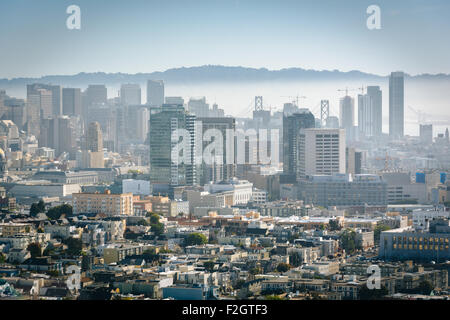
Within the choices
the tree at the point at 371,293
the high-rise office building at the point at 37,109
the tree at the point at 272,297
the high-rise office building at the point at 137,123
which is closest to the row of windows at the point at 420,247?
the tree at the point at 371,293

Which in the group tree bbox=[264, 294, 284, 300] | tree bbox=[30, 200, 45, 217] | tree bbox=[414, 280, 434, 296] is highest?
tree bbox=[30, 200, 45, 217]

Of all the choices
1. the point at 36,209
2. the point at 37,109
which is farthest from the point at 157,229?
the point at 37,109

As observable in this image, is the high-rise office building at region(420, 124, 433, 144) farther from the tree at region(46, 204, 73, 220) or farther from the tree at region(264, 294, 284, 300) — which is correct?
the tree at region(264, 294, 284, 300)

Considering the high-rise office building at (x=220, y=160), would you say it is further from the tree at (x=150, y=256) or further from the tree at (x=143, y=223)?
the tree at (x=150, y=256)

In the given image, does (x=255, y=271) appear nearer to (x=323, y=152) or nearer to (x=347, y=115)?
(x=323, y=152)

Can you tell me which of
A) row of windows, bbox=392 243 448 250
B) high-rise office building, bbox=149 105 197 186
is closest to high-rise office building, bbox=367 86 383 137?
high-rise office building, bbox=149 105 197 186

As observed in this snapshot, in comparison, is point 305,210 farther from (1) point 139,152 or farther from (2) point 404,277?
(1) point 139,152
